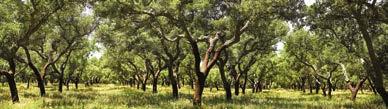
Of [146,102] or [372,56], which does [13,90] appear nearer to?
[146,102]

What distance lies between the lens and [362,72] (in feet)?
131

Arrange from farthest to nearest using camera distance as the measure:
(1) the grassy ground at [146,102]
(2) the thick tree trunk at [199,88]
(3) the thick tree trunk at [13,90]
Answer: (3) the thick tree trunk at [13,90]
(2) the thick tree trunk at [199,88]
(1) the grassy ground at [146,102]

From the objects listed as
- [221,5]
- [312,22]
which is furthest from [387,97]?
[221,5]

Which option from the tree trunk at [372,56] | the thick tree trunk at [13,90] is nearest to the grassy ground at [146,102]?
the thick tree trunk at [13,90]

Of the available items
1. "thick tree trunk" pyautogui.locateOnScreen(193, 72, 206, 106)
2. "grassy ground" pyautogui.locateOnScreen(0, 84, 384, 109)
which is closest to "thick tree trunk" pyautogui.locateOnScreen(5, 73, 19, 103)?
"grassy ground" pyautogui.locateOnScreen(0, 84, 384, 109)

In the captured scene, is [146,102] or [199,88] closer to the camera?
[199,88]

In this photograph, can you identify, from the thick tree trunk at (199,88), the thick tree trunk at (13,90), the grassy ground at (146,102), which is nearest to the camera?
the grassy ground at (146,102)

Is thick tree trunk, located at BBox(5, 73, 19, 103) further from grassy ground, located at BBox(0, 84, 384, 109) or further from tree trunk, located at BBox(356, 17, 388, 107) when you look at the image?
tree trunk, located at BBox(356, 17, 388, 107)

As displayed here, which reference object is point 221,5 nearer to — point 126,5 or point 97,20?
point 126,5

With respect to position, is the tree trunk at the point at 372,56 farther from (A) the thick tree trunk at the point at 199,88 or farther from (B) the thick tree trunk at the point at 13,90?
(B) the thick tree trunk at the point at 13,90

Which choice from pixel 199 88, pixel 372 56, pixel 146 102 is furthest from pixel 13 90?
pixel 372 56

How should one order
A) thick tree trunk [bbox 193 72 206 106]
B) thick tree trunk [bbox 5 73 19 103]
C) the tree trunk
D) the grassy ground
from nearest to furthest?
the grassy ground
the tree trunk
thick tree trunk [bbox 193 72 206 106]
thick tree trunk [bbox 5 73 19 103]

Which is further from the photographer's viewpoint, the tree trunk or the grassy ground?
the tree trunk

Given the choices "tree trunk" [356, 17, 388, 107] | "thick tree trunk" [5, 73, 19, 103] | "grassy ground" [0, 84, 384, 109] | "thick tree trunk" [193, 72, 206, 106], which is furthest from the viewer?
"thick tree trunk" [5, 73, 19, 103]
